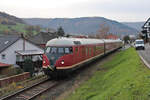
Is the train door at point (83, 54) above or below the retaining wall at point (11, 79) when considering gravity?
above

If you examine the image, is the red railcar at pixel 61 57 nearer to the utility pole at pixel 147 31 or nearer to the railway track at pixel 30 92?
the railway track at pixel 30 92

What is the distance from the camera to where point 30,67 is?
2284cm

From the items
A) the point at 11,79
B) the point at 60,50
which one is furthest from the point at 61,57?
the point at 11,79

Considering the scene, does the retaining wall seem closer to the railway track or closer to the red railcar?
the railway track

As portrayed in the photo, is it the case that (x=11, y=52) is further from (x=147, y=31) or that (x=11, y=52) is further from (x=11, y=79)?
(x=147, y=31)

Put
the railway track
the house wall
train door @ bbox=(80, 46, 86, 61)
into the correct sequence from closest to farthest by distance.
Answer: the railway track, train door @ bbox=(80, 46, 86, 61), the house wall

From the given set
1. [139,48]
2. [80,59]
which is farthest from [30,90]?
[139,48]

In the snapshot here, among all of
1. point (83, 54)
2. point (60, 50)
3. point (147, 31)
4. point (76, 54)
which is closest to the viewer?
point (60, 50)

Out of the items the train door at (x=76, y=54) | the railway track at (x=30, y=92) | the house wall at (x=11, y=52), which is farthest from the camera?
the house wall at (x=11, y=52)

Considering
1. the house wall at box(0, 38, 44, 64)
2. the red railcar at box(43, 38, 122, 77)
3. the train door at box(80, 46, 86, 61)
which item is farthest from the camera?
the house wall at box(0, 38, 44, 64)

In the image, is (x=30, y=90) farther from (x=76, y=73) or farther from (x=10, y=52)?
(x=10, y=52)

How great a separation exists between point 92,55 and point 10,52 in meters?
23.5

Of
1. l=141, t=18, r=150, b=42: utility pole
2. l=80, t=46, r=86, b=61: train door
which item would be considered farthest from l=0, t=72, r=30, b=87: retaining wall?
l=141, t=18, r=150, b=42: utility pole

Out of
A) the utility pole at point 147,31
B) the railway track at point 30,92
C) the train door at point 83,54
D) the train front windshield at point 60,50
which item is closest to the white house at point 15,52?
the train door at point 83,54
